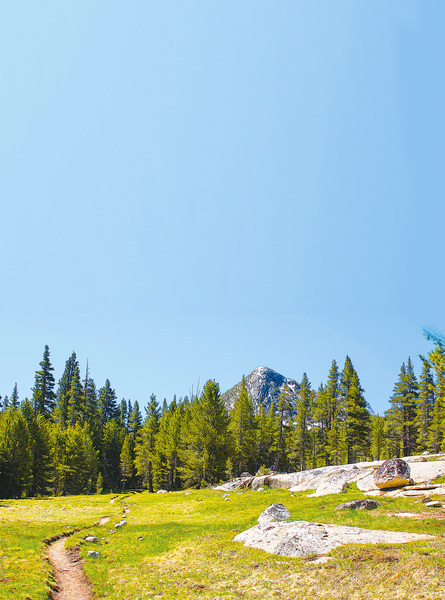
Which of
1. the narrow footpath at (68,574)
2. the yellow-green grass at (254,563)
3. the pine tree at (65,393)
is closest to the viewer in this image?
the yellow-green grass at (254,563)

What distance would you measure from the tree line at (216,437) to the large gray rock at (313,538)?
140 ft

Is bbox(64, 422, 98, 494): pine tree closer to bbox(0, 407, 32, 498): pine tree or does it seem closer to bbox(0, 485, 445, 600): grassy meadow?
bbox(0, 407, 32, 498): pine tree

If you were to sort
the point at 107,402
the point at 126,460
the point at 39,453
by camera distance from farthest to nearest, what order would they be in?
the point at 107,402
the point at 126,460
the point at 39,453

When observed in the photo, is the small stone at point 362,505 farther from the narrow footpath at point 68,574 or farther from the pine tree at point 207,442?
the pine tree at point 207,442

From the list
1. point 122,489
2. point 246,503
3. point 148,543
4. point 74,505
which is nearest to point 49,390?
point 122,489

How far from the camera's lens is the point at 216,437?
214 feet

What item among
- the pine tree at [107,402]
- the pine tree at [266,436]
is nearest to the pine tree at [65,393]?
the pine tree at [107,402]

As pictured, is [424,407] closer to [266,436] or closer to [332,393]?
[332,393]

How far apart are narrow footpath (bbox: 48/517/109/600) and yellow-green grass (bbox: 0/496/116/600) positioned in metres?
0.68

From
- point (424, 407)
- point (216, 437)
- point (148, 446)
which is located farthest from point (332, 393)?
point (148, 446)

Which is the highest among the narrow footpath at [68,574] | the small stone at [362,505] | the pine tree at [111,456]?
the small stone at [362,505]

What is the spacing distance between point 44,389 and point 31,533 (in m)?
69.0

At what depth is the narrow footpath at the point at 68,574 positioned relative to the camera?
1795 cm

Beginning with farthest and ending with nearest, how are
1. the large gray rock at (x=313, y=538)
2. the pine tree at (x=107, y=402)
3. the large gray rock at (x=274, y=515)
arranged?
the pine tree at (x=107, y=402) < the large gray rock at (x=274, y=515) < the large gray rock at (x=313, y=538)
